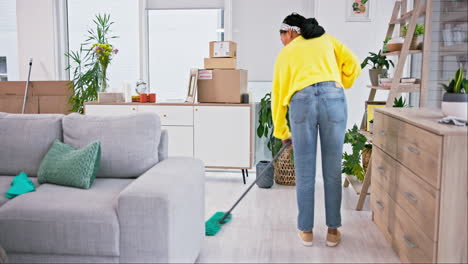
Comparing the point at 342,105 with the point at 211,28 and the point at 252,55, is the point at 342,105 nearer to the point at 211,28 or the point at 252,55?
the point at 252,55

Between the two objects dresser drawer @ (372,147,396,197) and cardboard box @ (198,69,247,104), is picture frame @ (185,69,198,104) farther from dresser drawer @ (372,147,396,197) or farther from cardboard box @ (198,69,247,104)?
dresser drawer @ (372,147,396,197)

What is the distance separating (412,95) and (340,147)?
6.92 ft

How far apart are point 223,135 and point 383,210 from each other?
1.79 meters

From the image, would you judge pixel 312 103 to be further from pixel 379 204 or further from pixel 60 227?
pixel 60 227

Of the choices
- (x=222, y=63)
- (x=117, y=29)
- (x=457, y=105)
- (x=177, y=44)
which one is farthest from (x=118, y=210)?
(x=117, y=29)

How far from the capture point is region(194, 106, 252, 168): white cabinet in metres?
4.23

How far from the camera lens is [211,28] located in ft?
16.0

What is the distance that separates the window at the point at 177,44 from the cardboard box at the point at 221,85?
0.64 meters

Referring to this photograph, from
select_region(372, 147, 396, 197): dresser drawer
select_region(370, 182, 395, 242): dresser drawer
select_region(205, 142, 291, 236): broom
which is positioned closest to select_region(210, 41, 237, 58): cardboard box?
select_region(205, 142, 291, 236): broom

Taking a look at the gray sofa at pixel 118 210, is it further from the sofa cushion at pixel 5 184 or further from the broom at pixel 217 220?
the broom at pixel 217 220

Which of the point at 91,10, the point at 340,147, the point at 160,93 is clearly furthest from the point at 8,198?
the point at 91,10

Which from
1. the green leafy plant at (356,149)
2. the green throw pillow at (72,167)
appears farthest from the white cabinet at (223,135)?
the green throw pillow at (72,167)

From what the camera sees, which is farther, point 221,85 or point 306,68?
point 221,85

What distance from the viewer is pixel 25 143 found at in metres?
2.73
